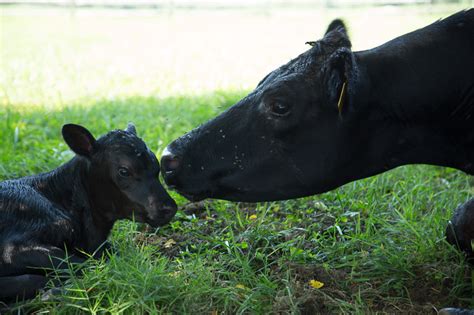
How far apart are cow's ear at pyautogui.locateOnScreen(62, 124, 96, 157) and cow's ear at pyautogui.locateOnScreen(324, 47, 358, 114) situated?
159 centimetres

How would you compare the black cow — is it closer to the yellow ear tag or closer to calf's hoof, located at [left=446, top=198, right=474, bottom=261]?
the yellow ear tag

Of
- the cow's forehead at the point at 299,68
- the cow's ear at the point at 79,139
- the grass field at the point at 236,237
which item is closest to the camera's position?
the grass field at the point at 236,237

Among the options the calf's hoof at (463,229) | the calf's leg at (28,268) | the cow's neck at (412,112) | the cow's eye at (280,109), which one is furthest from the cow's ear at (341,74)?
the calf's leg at (28,268)

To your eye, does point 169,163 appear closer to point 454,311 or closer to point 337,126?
point 337,126

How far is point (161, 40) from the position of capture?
61.1ft

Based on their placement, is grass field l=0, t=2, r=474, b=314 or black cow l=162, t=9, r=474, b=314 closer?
grass field l=0, t=2, r=474, b=314

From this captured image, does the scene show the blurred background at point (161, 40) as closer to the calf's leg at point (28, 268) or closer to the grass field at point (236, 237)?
the grass field at point (236, 237)

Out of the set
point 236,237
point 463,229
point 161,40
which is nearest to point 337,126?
point 463,229

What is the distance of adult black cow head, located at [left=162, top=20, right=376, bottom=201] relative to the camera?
411 cm

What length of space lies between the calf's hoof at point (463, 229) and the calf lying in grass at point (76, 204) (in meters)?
1.85

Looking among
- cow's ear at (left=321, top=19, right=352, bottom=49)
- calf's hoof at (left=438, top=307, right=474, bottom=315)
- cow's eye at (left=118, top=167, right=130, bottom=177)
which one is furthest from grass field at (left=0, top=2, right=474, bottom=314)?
cow's ear at (left=321, top=19, right=352, bottom=49)

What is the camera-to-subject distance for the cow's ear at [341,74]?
13.0 ft

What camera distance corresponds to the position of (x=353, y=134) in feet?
13.5

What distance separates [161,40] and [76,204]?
14.5m
